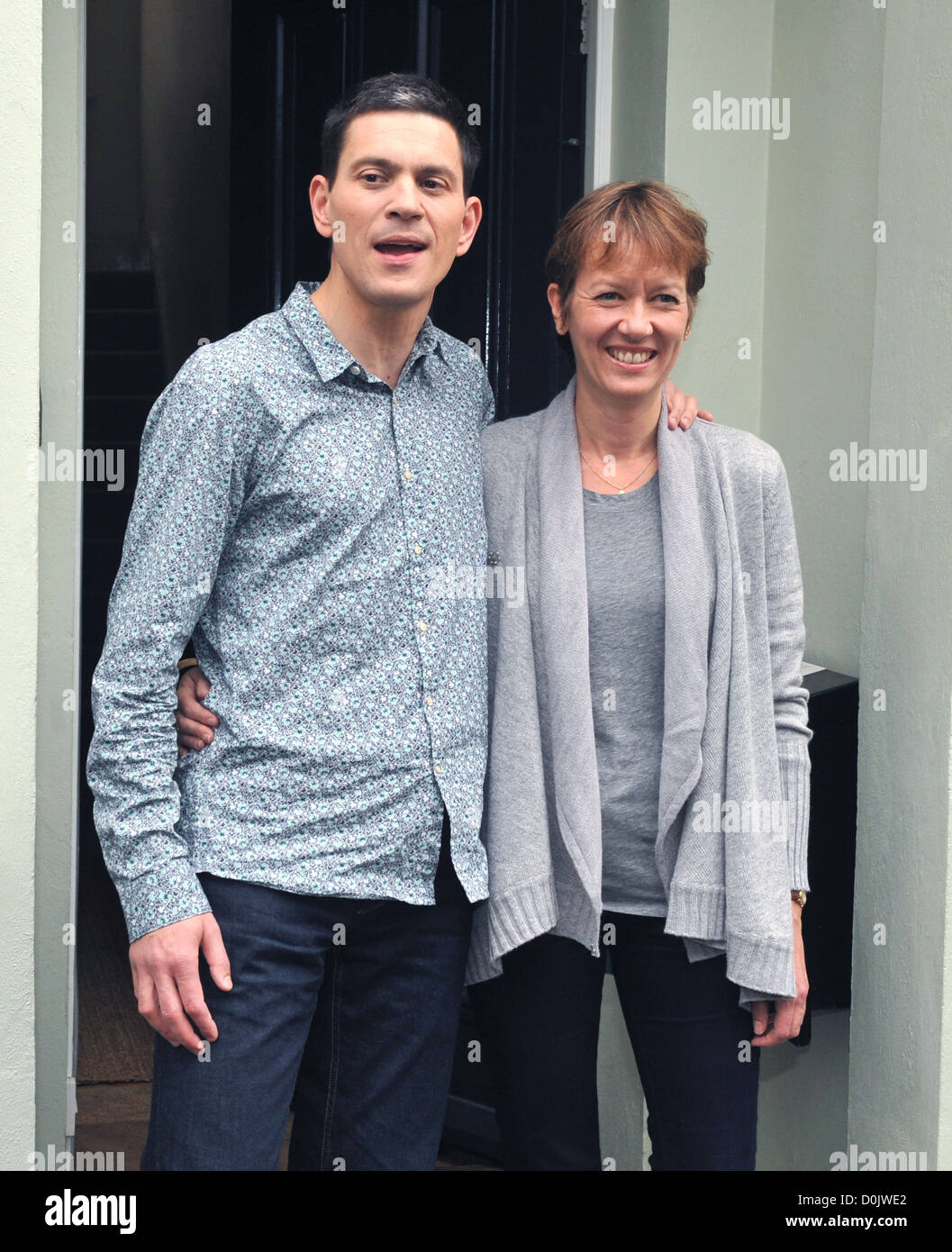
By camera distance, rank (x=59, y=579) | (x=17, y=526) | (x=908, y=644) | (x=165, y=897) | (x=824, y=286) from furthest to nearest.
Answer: (x=824, y=286) → (x=59, y=579) → (x=908, y=644) → (x=17, y=526) → (x=165, y=897)

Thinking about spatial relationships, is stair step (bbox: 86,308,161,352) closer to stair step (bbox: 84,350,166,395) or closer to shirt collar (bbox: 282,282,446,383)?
stair step (bbox: 84,350,166,395)

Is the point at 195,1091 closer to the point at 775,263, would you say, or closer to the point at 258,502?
the point at 258,502

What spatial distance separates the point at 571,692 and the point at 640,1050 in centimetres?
51

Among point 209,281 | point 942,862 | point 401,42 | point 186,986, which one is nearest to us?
point 186,986

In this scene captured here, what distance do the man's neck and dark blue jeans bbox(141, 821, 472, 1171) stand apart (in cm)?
62

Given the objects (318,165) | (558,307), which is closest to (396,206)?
(558,307)

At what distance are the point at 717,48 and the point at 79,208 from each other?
4.15ft

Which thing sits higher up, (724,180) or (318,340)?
(724,180)

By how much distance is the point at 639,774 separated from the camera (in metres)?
1.80

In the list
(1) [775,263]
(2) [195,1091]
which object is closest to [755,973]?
(2) [195,1091]

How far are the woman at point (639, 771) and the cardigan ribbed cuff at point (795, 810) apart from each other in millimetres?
17

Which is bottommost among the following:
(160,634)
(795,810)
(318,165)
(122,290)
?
(795,810)

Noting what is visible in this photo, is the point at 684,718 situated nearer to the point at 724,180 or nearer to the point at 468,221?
the point at 468,221

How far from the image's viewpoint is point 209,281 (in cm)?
639
